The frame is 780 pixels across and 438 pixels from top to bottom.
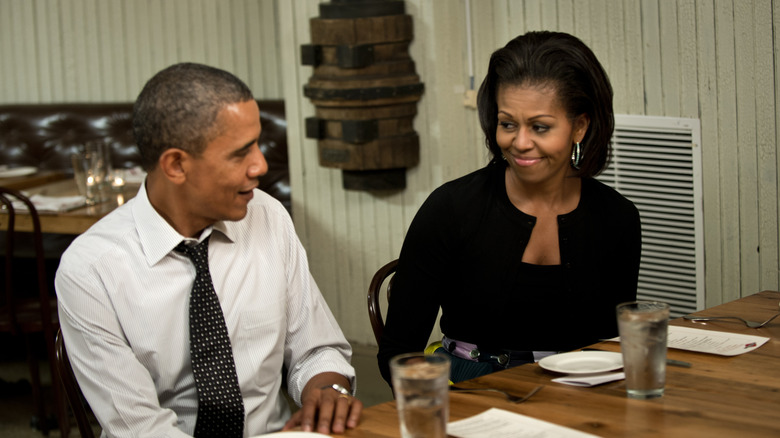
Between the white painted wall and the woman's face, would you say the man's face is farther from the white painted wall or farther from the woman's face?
the white painted wall

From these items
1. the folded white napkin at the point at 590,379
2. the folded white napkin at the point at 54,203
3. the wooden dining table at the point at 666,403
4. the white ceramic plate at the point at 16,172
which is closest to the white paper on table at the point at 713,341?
the wooden dining table at the point at 666,403

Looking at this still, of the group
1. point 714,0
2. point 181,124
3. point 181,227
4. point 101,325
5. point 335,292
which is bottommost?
point 335,292

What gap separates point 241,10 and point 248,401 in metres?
3.63

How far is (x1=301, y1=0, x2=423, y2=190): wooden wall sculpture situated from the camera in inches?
144

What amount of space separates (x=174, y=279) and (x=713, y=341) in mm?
1055

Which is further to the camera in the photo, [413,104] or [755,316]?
[413,104]

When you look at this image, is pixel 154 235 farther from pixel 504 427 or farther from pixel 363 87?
pixel 363 87

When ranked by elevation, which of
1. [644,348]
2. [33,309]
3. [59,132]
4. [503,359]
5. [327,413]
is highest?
[59,132]

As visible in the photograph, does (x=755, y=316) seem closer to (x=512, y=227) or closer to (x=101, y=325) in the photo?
(x=512, y=227)

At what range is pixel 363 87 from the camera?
367 cm

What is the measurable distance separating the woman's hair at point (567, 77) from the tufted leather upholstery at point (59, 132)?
323 centimetres

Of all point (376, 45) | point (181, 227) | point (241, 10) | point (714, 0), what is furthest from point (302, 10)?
point (181, 227)

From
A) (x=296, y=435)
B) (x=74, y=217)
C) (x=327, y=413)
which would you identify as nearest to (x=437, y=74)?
(x=74, y=217)

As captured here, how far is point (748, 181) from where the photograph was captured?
3141 millimetres
